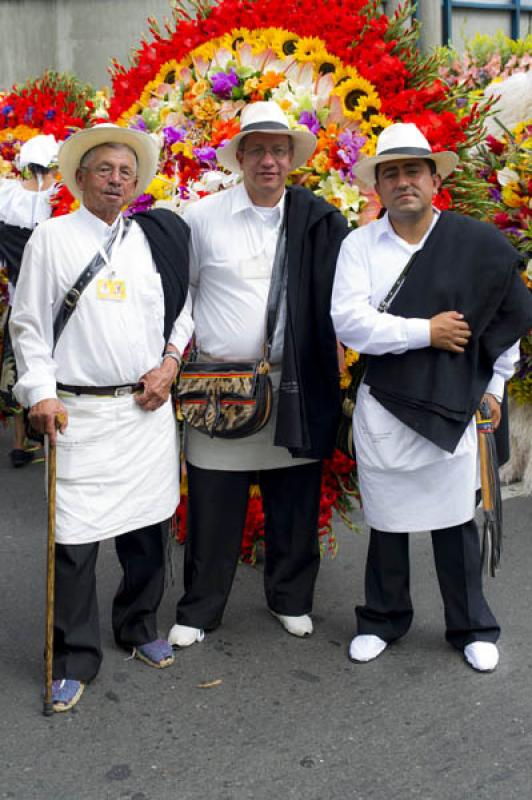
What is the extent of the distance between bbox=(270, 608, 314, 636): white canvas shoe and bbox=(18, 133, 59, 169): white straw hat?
11.8 feet

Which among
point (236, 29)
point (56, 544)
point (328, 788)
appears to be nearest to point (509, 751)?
point (328, 788)

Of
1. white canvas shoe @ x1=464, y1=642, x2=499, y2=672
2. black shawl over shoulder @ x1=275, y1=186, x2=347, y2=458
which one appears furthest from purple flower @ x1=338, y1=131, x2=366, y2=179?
white canvas shoe @ x1=464, y1=642, x2=499, y2=672

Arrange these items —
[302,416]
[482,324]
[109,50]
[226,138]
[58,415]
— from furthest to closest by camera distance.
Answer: [109,50] → [226,138] → [302,416] → [482,324] → [58,415]

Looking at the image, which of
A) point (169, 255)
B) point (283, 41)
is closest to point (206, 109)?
point (283, 41)

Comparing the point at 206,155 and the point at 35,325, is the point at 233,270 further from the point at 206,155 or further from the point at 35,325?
the point at 206,155

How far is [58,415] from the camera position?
125 inches

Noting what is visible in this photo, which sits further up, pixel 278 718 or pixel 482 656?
pixel 482 656

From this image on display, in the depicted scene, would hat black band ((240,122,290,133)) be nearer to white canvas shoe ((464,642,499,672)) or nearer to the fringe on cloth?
white canvas shoe ((464,642,499,672))

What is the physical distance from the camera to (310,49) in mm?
4262

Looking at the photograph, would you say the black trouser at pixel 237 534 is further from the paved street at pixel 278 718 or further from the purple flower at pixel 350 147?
the purple flower at pixel 350 147

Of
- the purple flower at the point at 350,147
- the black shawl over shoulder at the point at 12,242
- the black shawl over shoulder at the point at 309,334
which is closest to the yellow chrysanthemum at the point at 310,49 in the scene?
the purple flower at the point at 350,147

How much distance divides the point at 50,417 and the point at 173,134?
1.89 metres

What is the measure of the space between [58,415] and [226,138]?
179 centimetres

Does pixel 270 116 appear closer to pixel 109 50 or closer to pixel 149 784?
pixel 149 784
